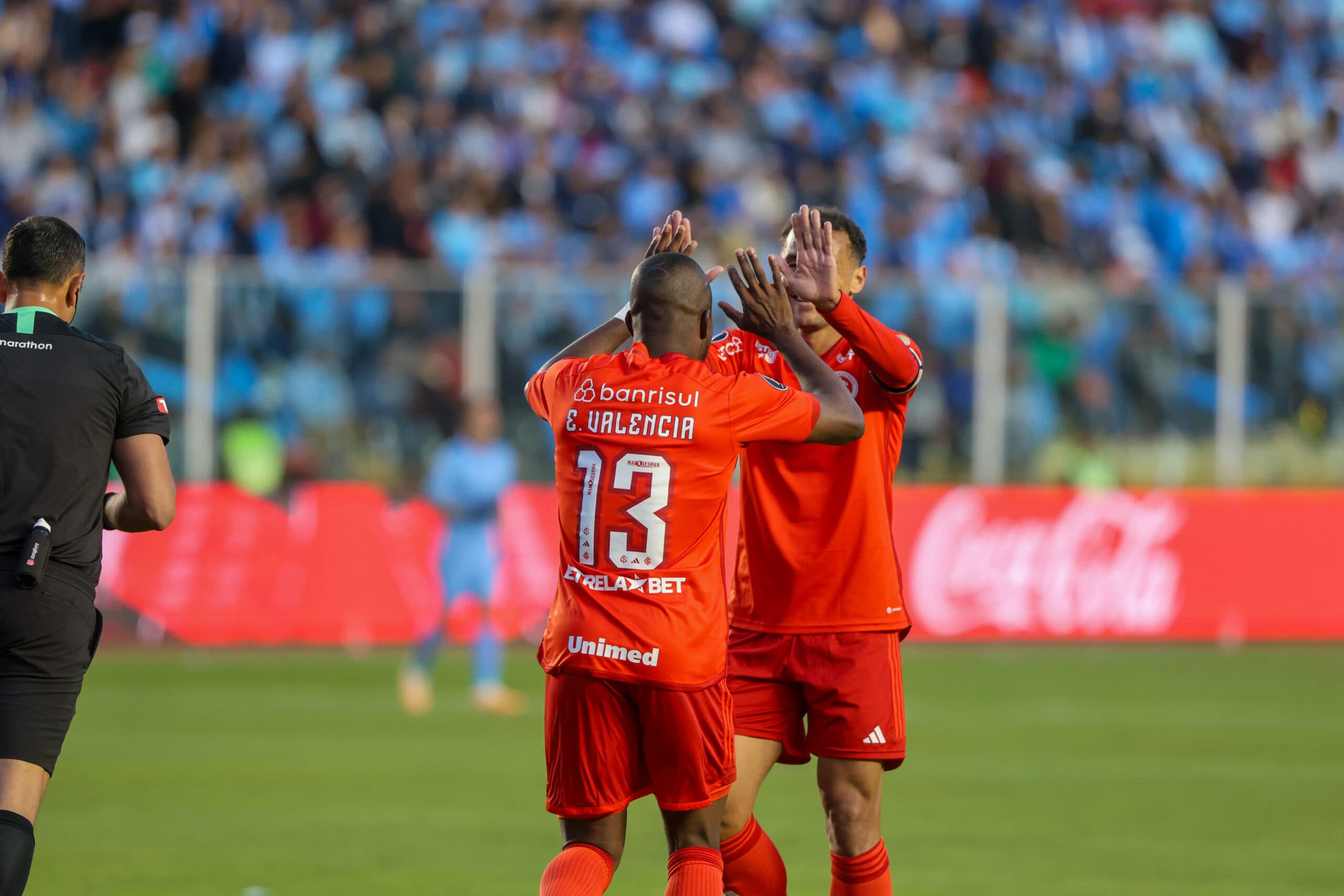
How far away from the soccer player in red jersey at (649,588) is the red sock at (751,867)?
2.64ft

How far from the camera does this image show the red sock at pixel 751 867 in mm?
6250

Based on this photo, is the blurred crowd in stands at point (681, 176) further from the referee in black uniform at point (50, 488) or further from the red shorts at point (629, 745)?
the red shorts at point (629, 745)

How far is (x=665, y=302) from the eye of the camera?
5422mm

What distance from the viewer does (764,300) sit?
222 inches

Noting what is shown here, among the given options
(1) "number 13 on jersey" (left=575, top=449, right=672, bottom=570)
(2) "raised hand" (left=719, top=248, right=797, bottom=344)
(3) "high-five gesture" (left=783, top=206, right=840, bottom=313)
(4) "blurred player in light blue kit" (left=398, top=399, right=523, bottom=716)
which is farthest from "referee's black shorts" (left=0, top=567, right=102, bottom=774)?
(4) "blurred player in light blue kit" (left=398, top=399, right=523, bottom=716)

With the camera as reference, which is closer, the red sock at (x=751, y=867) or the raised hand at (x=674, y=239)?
the raised hand at (x=674, y=239)

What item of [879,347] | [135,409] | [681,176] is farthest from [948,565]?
[135,409]

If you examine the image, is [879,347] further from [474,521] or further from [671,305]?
[474,521]

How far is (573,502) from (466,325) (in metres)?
14.0

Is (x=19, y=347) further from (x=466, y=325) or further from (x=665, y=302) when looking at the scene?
(x=466, y=325)

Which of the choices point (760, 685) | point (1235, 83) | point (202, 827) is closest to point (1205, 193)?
point (1235, 83)

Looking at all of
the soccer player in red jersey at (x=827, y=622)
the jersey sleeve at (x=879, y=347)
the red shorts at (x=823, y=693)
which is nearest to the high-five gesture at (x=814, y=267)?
the jersey sleeve at (x=879, y=347)

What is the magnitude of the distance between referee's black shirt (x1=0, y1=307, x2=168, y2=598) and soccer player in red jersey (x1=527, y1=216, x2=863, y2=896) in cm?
132

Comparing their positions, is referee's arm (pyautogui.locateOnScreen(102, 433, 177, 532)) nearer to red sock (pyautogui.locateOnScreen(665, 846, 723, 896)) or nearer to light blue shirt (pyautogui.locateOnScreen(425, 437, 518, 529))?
red sock (pyautogui.locateOnScreen(665, 846, 723, 896))
